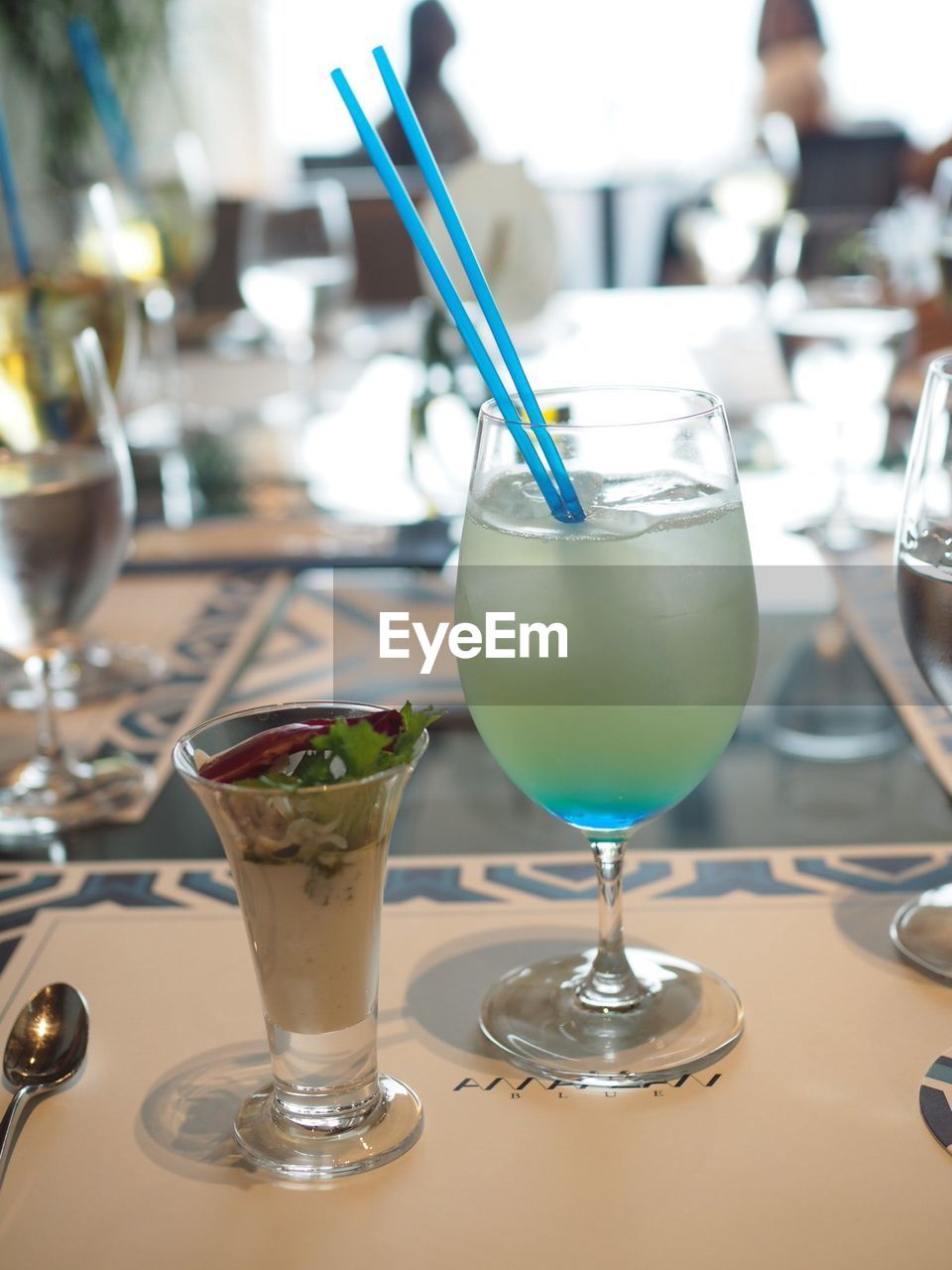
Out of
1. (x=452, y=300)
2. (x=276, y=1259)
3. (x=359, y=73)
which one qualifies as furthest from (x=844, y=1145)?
(x=359, y=73)

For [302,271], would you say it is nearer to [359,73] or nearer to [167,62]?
[167,62]

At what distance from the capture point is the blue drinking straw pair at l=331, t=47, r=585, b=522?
2.28 ft

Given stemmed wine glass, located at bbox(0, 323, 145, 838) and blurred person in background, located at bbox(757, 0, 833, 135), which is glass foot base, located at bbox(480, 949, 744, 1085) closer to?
stemmed wine glass, located at bbox(0, 323, 145, 838)

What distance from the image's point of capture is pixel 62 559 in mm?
1020

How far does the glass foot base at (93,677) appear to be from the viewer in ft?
4.03

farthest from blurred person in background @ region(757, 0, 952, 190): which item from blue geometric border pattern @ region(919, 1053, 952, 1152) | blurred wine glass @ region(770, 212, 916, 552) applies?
blue geometric border pattern @ region(919, 1053, 952, 1152)

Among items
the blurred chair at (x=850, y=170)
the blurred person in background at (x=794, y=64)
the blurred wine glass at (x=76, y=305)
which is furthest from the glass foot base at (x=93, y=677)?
the blurred person in background at (x=794, y=64)

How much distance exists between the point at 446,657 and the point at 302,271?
0.93m

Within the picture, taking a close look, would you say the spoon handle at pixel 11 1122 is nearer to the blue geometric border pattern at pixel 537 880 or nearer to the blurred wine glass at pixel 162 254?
the blue geometric border pattern at pixel 537 880

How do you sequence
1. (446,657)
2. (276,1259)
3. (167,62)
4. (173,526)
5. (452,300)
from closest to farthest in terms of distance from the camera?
(276,1259)
(452,300)
(446,657)
(173,526)
(167,62)

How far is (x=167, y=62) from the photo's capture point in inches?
226

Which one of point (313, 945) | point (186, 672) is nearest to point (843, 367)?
point (186, 672)

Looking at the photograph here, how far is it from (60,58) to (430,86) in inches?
49.8

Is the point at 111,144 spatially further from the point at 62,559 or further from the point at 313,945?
the point at 313,945
